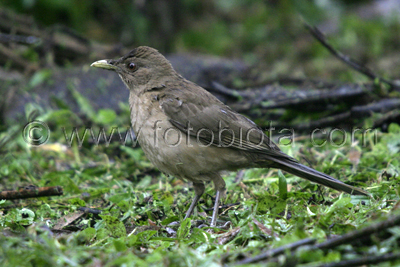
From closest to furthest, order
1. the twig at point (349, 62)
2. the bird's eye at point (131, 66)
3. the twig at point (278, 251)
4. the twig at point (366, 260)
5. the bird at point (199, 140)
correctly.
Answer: the twig at point (366, 260)
the twig at point (278, 251)
the bird at point (199, 140)
the bird's eye at point (131, 66)
the twig at point (349, 62)

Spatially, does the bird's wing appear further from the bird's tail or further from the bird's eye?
the bird's eye

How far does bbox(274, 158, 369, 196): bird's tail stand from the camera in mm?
4250

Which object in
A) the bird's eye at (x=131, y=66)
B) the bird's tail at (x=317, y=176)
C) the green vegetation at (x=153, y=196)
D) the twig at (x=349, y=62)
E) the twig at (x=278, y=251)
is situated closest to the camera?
the twig at (x=278, y=251)

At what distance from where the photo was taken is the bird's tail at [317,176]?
13.9 ft

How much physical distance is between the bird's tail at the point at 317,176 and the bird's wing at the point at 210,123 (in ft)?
0.29

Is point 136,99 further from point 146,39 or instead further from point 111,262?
point 146,39

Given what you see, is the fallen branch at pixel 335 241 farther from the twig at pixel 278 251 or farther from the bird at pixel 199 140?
the bird at pixel 199 140

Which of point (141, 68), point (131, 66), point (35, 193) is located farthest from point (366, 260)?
point (131, 66)

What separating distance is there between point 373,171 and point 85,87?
17.6ft

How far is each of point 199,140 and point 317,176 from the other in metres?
1.22

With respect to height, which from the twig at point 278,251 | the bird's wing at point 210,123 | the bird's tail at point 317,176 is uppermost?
the bird's wing at point 210,123

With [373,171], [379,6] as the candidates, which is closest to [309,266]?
[373,171]

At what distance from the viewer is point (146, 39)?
10.3m

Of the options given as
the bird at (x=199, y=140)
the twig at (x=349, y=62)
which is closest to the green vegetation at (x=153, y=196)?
the bird at (x=199, y=140)
